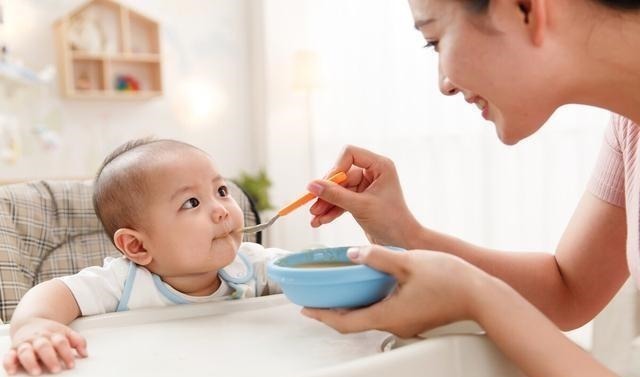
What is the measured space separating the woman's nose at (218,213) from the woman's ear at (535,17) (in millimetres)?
538

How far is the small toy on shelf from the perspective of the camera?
4.02 metres

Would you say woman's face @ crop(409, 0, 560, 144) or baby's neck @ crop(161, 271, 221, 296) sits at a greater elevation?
woman's face @ crop(409, 0, 560, 144)

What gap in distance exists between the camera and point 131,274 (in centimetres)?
100

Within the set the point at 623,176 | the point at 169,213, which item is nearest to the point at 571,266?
the point at 623,176

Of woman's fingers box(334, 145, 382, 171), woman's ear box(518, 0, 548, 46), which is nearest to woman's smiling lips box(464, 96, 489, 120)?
woman's ear box(518, 0, 548, 46)

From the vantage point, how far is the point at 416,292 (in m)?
0.67

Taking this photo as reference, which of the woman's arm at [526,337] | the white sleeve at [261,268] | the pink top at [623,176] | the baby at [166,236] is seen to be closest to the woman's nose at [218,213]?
the baby at [166,236]

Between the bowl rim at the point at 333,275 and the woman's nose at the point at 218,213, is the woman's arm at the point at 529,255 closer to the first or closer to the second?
the woman's nose at the point at 218,213

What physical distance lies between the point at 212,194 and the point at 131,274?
0.18 meters

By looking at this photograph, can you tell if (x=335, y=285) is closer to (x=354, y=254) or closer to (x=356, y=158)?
(x=354, y=254)

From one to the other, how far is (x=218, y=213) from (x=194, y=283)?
0.42 feet

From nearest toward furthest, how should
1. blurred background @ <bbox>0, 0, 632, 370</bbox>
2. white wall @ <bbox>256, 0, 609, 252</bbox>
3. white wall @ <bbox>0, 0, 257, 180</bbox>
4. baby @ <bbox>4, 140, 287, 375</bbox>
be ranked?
baby @ <bbox>4, 140, 287, 375</bbox>
white wall @ <bbox>256, 0, 609, 252</bbox>
blurred background @ <bbox>0, 0, 632, 370</bbox>
white wall @ <bbox>0, 0, 257, 180</bbox>

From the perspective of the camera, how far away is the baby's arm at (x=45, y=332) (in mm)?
677

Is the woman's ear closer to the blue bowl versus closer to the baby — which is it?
the blue bowl
